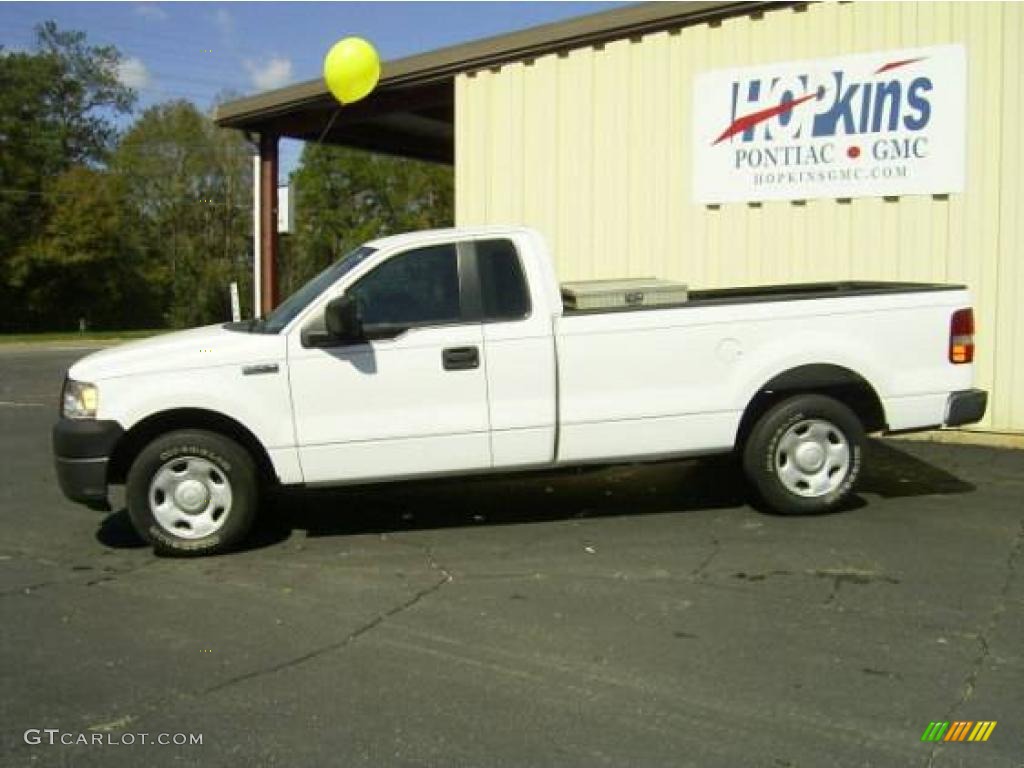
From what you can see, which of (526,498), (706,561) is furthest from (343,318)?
(706,561)

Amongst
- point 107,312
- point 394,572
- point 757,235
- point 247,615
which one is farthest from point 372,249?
point 107,312

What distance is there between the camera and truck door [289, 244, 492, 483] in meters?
6.32

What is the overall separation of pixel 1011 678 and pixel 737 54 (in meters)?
7.30

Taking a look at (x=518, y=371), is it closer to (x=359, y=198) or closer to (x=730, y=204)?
(x=730, y=204)

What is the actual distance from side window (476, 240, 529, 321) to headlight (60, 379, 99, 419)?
2.32 meters

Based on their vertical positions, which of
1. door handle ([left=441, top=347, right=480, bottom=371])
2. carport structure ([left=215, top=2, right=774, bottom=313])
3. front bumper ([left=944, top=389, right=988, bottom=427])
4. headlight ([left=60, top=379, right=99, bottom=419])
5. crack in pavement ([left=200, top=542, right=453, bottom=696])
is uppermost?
carport structure ([left=215, top=2, right=774, bottom=313])

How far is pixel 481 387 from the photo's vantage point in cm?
645

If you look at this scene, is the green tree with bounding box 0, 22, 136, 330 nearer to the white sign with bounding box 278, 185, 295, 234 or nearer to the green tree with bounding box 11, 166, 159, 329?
the green tree with bounding box 11, 166, 159, 329

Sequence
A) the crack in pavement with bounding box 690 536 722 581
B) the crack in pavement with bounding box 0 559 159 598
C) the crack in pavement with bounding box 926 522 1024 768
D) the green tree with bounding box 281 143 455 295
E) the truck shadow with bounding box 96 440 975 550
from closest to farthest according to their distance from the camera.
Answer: the crack in pavement with bounding box 926 522 1024 768 → the crack in pavement with bounding box 0 559 159 598 → the crack in pavement with bounding box 690 536 722 581 → the truck shadow with bounding box 96 440 975 550 → the green tree with bounding box 281 143 455 295

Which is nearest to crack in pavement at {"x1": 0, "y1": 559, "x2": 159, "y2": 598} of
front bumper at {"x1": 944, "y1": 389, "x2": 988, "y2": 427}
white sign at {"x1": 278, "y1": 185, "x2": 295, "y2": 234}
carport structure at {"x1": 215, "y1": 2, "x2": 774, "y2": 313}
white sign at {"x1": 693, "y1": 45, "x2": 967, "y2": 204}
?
front bumper at {"x1": 944, "y1": 389, "x2": 988, "y2": 427}

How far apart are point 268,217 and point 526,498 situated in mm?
8074

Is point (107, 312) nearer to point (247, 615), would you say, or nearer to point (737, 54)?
point (737, 54)

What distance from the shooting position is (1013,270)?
30.7ft

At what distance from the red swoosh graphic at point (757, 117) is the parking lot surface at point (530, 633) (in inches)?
157
